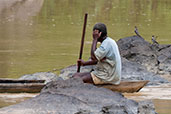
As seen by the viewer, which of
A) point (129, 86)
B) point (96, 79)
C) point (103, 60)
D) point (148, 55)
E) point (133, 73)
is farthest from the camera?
point (148, 55)

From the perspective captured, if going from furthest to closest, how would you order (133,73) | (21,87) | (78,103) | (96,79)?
(133,73) < (21,87) < (96,79) < (78,103)

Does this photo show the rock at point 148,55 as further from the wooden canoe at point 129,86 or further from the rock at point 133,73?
the wooden canoe at point 129,86

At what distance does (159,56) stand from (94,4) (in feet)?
51.3

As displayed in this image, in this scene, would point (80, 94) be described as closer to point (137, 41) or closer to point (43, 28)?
point (137, 41)

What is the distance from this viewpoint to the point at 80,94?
6516 millimetres

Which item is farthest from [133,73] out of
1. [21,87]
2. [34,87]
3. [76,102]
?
[76,102]

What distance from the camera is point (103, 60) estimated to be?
24.0 feet

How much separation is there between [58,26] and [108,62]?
9.64 meters

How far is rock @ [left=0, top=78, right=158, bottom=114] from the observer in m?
6.02

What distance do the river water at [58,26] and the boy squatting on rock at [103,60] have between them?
4.45ft

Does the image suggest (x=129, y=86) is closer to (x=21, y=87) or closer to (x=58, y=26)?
(x=21, y=87)

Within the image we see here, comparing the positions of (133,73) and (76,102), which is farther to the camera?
(133,73)

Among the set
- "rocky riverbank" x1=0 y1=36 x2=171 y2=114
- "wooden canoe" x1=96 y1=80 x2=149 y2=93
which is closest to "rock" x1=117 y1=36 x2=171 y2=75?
"wooden canoe" x1=96 y1=80 x2=149 y2=93

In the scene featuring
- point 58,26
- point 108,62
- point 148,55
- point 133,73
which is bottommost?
point 58,26
